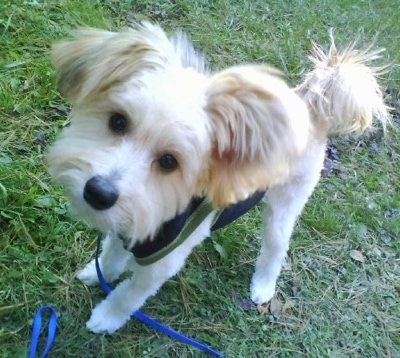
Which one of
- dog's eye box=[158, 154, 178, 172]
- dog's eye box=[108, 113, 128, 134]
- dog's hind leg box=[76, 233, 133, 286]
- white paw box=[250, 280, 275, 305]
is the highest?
dog's eye box=[108, 113, 128, 134]

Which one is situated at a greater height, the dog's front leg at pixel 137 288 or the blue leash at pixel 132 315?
the dog's front leg at pixel 137 288

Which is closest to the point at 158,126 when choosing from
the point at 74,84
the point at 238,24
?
the point at 74,84

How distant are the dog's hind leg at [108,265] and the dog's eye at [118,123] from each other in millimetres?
929

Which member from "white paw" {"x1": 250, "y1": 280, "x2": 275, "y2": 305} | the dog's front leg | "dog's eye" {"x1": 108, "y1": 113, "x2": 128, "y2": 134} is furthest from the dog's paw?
"dog's eye" {"x1": 108, "y1": 113, "x2": 128, "y2": 134}

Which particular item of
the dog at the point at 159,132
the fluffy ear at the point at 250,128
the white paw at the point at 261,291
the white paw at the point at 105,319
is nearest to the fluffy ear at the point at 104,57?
the dog at the point at 159,132

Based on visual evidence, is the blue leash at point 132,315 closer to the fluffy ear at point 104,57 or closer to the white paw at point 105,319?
the white paw at point 105,319

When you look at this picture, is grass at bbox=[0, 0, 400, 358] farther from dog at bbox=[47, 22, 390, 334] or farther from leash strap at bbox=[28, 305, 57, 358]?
dog at bbox=[47, 22, 390, 334]

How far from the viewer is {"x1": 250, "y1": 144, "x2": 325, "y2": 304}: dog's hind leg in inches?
106

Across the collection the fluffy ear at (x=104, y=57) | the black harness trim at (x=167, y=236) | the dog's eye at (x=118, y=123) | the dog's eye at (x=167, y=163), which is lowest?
the black harness trim at (x=167, y=236)

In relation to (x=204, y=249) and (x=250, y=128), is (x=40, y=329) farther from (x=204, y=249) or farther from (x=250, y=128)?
(x=250, y=128)

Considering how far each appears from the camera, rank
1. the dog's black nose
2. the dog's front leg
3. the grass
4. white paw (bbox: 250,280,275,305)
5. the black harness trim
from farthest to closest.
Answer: white paw (bbox: 250,280,275,305)
the grass
the dog's front leg
the black harness trim
the dog's black nose

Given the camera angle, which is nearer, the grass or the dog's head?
the dog's head

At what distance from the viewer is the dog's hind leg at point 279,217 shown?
106 inches

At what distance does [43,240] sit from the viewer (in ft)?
9.42
